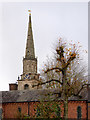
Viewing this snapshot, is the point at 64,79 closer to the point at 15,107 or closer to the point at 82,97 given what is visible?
the point at 82,97

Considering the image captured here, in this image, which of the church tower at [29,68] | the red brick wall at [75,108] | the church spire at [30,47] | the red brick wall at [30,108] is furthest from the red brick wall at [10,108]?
the church spire at [30,47]

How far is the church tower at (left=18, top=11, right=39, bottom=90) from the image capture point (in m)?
64.0

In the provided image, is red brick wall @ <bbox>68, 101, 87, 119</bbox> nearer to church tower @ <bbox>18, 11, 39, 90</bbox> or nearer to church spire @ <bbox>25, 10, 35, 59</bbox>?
church tower @ <bbox>18, 11, 39, 90</bbox>

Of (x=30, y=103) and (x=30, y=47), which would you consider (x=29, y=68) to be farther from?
(x=30, y=103)

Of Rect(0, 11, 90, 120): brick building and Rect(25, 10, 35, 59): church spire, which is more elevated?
Rect(25, 10, 35, 59): church spire

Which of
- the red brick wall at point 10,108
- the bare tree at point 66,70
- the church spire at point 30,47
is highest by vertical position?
the church spire at point 30,47

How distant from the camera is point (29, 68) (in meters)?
66.1

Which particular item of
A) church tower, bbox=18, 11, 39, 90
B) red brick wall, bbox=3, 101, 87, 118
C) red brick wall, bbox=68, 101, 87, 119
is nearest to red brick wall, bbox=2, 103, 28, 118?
red brick wall, bbox=3, 101, 87, 118

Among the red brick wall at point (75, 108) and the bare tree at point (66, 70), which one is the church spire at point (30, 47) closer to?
the red brick wall at point (75, 108)

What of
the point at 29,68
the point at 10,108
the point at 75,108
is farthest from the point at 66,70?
the point at 29,68

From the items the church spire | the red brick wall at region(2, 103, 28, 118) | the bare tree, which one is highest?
the church spire

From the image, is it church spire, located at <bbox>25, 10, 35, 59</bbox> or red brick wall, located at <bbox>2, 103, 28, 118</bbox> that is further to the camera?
church spire, located at <bbox>25, 10, 35, 59</bbox>

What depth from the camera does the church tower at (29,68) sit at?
210 feet

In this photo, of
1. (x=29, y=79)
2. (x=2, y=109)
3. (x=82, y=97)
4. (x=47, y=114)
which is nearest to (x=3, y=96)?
(x=2, y=109)
